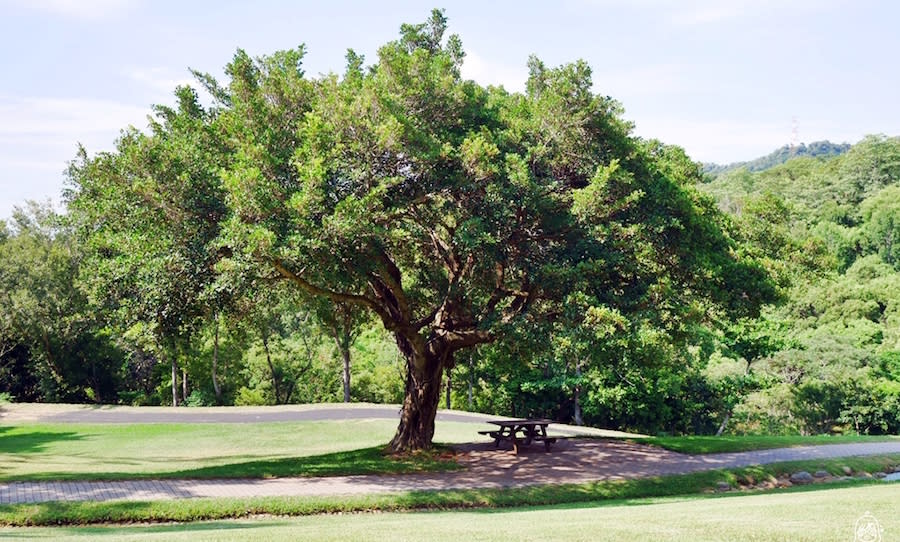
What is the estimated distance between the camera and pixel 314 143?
1410 centimetres

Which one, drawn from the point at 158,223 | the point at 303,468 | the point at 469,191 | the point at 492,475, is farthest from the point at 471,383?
the point at 158,223

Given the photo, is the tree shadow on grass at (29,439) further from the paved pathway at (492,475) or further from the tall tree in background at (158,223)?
the tall tree in background at (158,223)

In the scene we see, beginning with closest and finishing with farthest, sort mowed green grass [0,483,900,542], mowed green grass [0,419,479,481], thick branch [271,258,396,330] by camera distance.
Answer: mowed green grass [0,483,900,542], thick branch [271,258,396,330], mowed green grass [0,419,479,481]

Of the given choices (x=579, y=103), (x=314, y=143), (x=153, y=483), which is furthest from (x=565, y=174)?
(x=153, y=483)

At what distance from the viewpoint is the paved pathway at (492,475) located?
46.5 feet

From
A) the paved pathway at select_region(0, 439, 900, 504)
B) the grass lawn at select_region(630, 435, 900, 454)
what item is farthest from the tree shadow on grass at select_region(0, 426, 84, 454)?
the grass lawn at select_region(630, 435, 900, 454)

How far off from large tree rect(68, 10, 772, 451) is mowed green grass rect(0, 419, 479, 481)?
4530 mm

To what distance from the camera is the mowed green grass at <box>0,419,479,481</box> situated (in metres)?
16.9

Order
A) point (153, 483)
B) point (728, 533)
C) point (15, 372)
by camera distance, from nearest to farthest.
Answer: point (728, 533)
point (153, 483)
point (15, 372)

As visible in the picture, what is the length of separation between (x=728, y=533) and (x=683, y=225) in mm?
9516

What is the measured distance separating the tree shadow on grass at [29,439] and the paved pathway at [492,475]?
299 inches

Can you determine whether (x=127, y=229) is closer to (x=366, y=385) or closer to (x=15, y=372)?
(x=366, y=385)

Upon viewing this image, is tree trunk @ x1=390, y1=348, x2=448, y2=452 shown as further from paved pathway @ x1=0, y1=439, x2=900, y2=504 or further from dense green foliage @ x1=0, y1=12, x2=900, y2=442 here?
paved pathway @ x1=0, y1=439, x2=900, y2=504

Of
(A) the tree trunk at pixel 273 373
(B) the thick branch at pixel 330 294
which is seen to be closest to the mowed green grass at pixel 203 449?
(B) the thick branch at pixel 330 294
